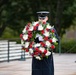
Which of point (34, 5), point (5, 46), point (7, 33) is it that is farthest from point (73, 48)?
point (7, 33)

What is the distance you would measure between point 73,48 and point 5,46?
6.31 m

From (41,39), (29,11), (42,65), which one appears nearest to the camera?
(41,39)

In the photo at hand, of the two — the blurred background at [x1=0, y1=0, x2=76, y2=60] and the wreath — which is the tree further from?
the wreath

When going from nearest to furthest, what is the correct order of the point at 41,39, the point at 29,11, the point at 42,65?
the point at 41,39 < the point at 42,65 < the point at 29,11

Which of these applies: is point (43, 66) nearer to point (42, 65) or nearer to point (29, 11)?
point (42, 65)

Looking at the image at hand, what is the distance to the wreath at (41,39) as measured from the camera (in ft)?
27.7

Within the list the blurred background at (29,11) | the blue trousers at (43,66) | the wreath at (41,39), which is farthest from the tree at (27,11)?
the wreath at (41,39)

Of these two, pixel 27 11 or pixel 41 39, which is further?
pixel 27 11

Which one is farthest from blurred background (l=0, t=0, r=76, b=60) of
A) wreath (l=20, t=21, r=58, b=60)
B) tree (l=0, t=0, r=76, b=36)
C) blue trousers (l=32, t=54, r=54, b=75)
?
wreath (l=20, t=21, r=58, b=60)

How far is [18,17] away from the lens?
1412 inches

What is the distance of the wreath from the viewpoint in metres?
8.45

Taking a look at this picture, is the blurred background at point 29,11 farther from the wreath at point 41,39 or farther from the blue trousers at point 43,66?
the wreath at point 41,39

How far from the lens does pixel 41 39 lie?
849cm

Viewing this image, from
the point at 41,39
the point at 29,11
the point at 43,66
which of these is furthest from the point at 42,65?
the point at 29,11
